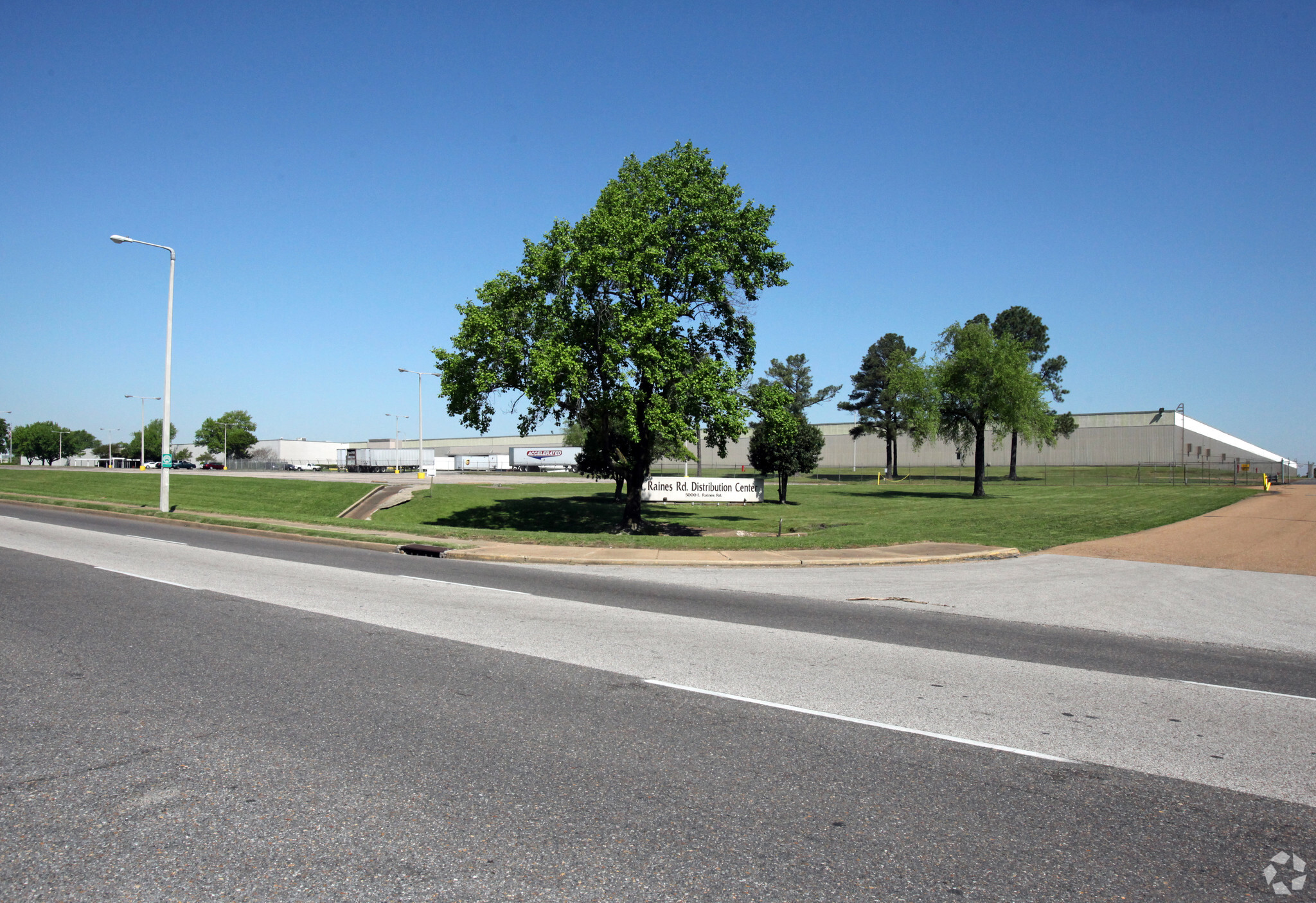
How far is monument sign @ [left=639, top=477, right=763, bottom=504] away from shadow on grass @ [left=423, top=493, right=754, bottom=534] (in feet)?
4.76

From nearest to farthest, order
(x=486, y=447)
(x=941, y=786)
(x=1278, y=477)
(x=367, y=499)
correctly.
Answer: (x=941, y=786), (x=367, y=499), (x=1278, y=477), (x=486, y=447)

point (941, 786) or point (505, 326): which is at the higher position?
point (505, 326)

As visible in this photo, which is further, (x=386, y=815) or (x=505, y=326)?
(x=505, y=326)

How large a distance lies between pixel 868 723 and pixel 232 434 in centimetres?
15421

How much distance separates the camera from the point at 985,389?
4791 centimetres

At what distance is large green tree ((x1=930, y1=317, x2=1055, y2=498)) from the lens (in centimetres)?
4703

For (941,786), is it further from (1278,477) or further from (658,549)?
(1278,477)

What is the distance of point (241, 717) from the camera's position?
5.81 metres

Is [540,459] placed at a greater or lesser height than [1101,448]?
lesser

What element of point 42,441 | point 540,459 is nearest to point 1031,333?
point 540,459

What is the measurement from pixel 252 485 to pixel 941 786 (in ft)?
164

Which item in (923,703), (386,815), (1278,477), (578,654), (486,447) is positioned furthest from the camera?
(486,447)

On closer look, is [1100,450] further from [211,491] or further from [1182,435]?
[211,491]

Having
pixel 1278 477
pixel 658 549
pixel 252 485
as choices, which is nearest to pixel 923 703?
pixel 658 549
